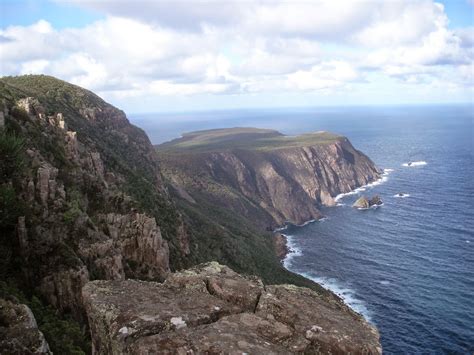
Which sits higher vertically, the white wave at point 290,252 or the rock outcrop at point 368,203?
the rock outcrop at point 368,203

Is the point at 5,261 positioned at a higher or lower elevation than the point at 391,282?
higher

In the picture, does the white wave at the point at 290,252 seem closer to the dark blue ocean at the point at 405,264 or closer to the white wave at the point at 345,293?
the dark blue ocean at the point at 405,264

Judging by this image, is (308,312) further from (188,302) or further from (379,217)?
(379,217)

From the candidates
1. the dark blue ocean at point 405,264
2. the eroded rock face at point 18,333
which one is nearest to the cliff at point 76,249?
the eroded rock face at point 18,333

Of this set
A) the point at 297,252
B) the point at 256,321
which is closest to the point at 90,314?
the point at 256,321

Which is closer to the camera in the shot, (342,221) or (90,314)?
(90,314)

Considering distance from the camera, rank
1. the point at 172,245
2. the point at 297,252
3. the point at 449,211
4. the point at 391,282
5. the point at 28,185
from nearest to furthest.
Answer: the point at 28,185
the point at 172,245
the point at 391,282
the point at 297,252
the point at 449,211

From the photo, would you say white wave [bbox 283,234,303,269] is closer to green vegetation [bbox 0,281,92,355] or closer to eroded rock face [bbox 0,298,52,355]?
green vegetation [bbox 0,281,92,355]
